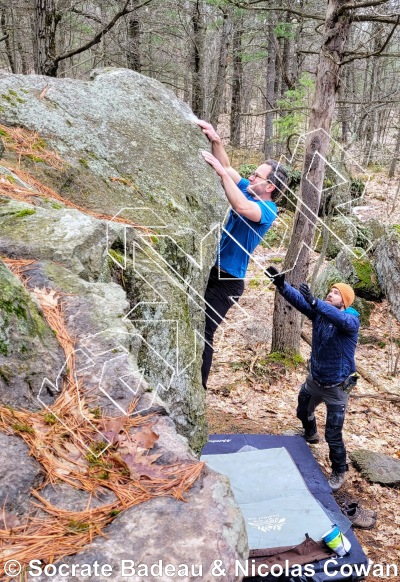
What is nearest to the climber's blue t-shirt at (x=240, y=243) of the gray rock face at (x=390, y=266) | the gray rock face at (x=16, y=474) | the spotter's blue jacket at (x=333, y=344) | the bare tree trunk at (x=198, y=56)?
the spotter's blue jacket at (x=333, y=344)

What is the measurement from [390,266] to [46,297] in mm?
9610

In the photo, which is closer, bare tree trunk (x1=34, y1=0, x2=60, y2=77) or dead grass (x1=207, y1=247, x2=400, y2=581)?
dead grass (x1=207, y1=247, x2=400, y2=581)

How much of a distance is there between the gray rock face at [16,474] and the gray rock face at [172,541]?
26cm

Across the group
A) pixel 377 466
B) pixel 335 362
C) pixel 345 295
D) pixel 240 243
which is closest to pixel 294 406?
pixel 377 466

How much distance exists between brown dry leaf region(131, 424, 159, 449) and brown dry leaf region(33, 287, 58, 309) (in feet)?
2.90

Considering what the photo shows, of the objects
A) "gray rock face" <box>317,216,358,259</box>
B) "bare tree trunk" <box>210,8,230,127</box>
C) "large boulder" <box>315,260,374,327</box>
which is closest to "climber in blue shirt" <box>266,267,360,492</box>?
"large boulder" <box>315,260,374,327</box>

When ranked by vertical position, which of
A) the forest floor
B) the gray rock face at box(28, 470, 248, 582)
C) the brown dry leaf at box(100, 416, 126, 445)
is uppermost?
the brown dry leaf at box(100, 416, 126, 445)

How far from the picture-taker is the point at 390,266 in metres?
10.6

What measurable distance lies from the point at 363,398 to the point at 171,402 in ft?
17.6

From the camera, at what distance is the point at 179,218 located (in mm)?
4266

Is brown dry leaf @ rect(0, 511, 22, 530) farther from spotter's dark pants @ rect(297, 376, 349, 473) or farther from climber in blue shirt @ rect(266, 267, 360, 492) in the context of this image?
spotter's dark pants @ rect(297, 376, 349, 473)

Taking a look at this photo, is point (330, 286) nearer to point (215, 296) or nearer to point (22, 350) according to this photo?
point (215, 296)

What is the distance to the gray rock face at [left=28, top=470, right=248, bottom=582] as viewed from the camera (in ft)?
4.74

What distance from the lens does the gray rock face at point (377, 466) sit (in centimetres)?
550
